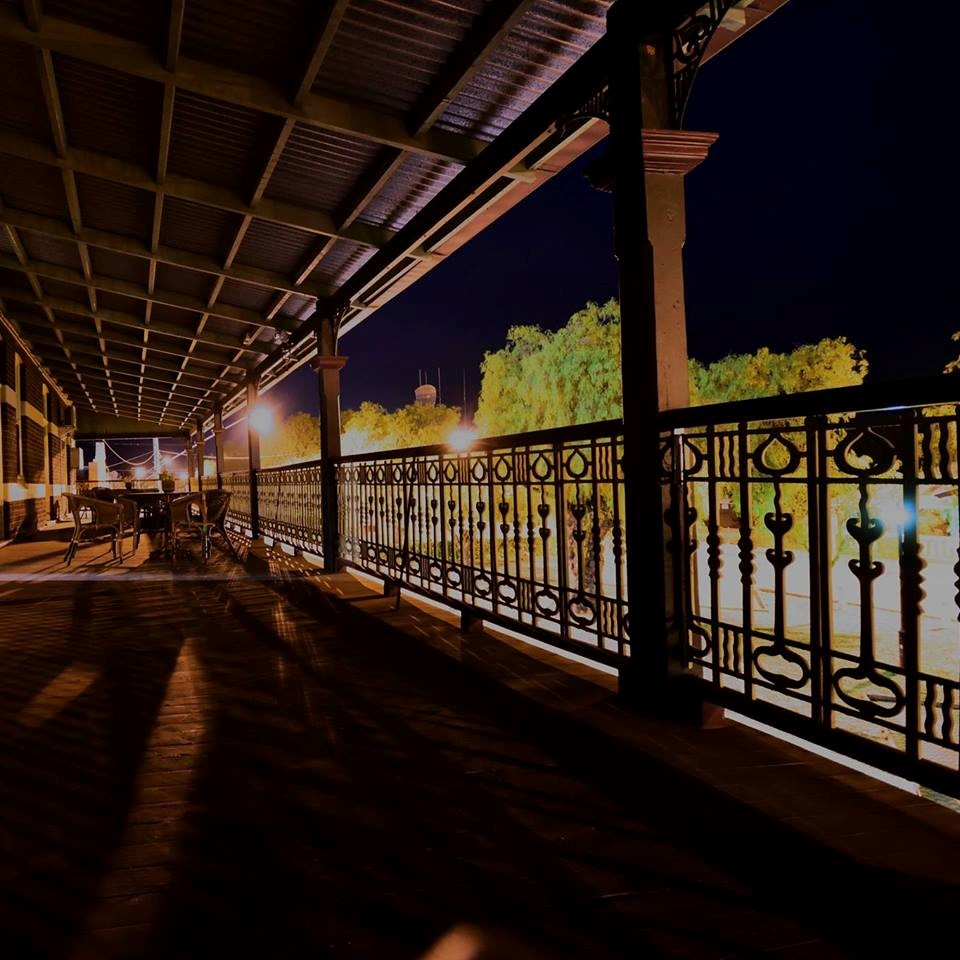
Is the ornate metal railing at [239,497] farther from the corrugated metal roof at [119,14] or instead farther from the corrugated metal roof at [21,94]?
the corrugated metal roof at [119,14]

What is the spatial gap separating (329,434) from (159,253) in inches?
98.9

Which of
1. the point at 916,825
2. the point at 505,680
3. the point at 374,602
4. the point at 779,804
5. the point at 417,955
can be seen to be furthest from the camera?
the point at 374,602

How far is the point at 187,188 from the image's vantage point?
6.19 meters

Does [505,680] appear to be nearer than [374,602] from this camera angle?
Yes

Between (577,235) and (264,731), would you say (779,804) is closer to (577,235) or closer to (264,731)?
(264,731)

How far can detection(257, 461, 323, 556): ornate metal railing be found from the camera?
856 cm

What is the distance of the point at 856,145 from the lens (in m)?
80.1

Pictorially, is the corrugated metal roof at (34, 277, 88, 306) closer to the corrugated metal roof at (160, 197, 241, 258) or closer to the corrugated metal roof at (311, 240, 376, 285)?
the corrugated metal roof at (160, 197, 241, 258)

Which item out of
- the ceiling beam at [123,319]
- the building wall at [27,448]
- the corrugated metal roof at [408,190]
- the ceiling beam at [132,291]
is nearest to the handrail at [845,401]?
the corrugated metal roof at [408,190]

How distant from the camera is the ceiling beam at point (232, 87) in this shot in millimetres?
4250

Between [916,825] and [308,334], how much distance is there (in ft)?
26.8

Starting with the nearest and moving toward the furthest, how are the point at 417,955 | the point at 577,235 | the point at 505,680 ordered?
the point at 417,955, the point at 505,680, the point at 577,235

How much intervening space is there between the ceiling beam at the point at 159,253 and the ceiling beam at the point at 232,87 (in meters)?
3.44

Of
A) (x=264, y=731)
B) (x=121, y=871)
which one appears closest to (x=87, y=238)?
(x=264, y=731)
